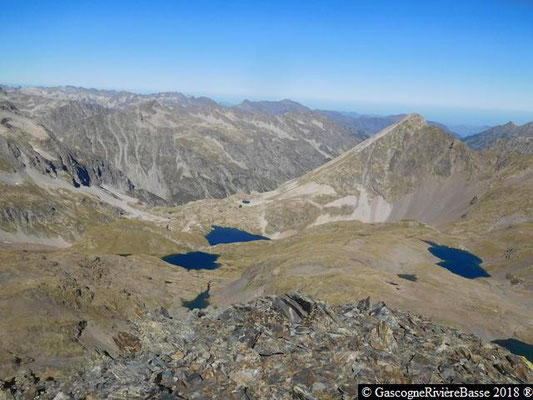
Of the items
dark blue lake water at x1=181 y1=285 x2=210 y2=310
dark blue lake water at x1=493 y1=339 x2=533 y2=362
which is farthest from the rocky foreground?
dark blue lake water at x1=181 y1=285 x2=210 y2=310

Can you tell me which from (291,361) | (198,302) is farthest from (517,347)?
(198,302)

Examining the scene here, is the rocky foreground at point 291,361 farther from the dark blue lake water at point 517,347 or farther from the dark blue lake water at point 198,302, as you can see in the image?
the dark blue lake water at point 198,302

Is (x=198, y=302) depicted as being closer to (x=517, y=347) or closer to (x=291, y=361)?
(x=517, y=347)

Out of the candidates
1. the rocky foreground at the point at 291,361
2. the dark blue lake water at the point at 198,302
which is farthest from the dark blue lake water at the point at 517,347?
the dark blue lake water at the point at 198,302

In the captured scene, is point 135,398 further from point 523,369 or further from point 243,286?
point 243,286

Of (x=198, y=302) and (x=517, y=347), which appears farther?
(x=198, y=302)

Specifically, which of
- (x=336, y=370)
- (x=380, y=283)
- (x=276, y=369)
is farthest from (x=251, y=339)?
(x=380, y=283)

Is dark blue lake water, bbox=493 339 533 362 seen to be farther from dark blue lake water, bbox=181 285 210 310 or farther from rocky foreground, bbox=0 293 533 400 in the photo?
dark blue lake water, bbox=181 285 210 310
